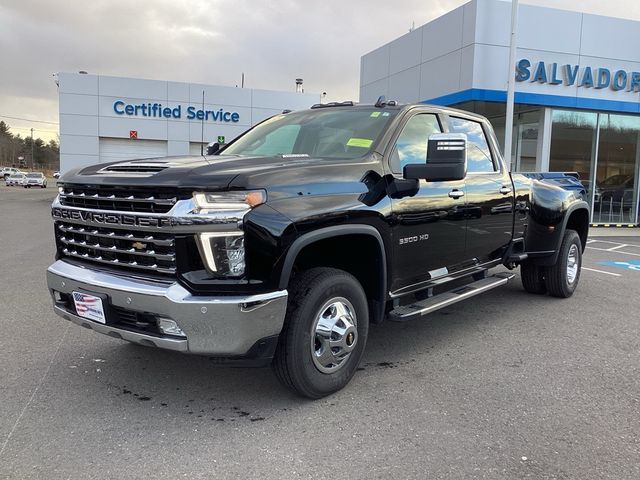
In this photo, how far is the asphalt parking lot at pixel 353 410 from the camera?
282cm

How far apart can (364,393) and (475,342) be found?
1.60 metres

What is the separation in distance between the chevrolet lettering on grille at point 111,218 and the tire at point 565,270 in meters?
4.92

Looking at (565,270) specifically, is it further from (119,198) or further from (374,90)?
(374,90)

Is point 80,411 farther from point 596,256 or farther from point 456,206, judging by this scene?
point 596,256

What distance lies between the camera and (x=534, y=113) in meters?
16.1

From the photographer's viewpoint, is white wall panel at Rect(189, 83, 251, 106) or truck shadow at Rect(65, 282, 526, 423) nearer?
truck shadow at Rect(65, 282, 526, 423)

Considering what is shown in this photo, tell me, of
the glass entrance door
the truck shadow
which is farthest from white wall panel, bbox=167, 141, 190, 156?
the truck shadow

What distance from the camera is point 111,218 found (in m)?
3.26

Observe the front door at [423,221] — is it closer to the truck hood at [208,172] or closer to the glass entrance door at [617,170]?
the truck hood at [208,172]

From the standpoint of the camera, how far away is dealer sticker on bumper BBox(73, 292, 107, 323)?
3234 millimetres

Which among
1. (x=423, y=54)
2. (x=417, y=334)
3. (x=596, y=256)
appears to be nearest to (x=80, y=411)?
(x=417, y=334)

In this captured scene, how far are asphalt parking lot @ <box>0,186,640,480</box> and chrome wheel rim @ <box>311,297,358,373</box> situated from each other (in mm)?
273

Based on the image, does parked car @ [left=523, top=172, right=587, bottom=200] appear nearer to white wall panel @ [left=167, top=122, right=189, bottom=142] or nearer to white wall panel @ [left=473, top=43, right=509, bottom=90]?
white wall panel @ [left=473, top=43, right=509, bottom=90]

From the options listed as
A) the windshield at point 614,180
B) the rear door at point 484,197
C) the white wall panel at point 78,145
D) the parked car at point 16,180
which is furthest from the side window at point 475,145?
the parked car at point 16,180
